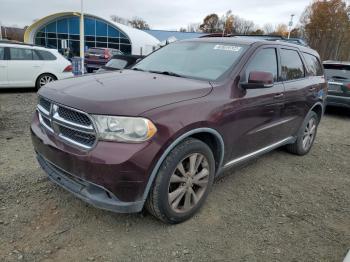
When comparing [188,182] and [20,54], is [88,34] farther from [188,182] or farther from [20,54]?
[188,182]

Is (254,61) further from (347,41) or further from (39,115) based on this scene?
(347,41)

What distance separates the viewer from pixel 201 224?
122 inches

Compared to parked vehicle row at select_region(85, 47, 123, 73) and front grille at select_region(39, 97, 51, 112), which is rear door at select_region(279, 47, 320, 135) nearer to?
front grille at select_region(39, 97, 51, 112)

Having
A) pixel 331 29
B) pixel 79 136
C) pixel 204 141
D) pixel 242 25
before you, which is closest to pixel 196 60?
pixel 204 141

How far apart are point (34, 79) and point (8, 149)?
224 inches

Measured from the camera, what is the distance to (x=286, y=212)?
3426 mm

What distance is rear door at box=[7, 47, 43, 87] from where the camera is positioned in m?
9.28

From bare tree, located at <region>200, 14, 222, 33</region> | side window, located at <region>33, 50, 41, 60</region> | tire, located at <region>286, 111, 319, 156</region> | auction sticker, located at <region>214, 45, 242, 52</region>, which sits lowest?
tire, located at <region>286, 111, 319, 156</region>

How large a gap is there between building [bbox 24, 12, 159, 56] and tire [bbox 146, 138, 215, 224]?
33.6 metres

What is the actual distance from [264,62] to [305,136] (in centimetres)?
200

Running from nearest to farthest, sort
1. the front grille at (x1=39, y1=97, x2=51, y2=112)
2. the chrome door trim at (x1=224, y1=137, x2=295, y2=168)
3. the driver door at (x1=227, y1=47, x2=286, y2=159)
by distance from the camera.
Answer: the front grille at (x1=39, y1=97, x2=51, y2=112) → the driver door at (x1=227, y1=47, x2=286, y2=159) → the chrome door trim at (x1=224, y1=137, x2=295, y2=168)

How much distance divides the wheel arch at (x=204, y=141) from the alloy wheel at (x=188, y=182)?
7.6 inches

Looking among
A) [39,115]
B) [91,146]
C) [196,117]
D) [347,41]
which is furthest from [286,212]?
[347,41]

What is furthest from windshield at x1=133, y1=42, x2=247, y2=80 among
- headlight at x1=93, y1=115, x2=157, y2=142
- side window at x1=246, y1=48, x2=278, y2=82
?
headlight at x1=93, y1=115, x2=157, y2=142
